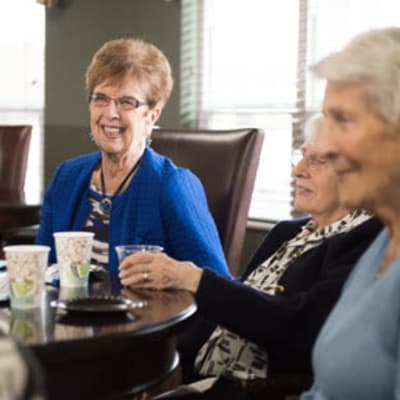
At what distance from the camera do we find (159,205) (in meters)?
2.28

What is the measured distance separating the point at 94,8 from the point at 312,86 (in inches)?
72.6

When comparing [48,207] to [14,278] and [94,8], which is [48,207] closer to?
[14,278]

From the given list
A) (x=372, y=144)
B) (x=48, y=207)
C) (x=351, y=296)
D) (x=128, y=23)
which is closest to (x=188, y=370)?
(x=48, y=207)

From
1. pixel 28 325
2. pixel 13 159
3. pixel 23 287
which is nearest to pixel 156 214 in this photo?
pixel 23 287

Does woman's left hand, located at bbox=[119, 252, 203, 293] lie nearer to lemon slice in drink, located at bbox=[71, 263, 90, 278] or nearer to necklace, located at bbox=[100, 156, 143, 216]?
lemon slice in drink, located at bbox=[71, 263, 90, 278]

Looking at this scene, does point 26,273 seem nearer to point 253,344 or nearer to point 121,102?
point 253,344

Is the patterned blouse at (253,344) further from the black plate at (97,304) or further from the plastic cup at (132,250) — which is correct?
the black plate at (97,304)

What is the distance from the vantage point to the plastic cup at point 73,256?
5.37 feet

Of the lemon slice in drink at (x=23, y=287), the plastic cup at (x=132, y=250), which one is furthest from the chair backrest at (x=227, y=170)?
the lemon slice in drink at (x=23, y=287)

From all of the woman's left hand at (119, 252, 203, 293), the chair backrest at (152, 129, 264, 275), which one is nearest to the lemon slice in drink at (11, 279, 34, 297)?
the woman's left hand at (119, 252, 203, 293)

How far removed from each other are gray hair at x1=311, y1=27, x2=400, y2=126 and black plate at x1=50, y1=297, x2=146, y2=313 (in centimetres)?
55

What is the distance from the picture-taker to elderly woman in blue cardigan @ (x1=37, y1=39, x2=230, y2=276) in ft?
7.38

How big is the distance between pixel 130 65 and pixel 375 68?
1.26m

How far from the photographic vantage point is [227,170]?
2717mm
